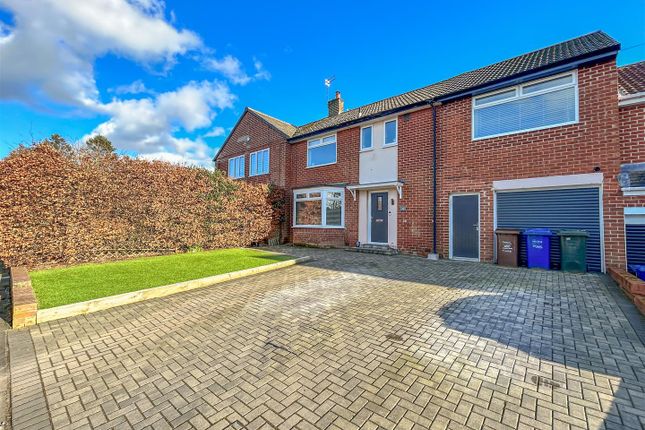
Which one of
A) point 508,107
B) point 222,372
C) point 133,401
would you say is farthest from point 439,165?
point 133,401

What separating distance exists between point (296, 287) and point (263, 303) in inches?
44.3

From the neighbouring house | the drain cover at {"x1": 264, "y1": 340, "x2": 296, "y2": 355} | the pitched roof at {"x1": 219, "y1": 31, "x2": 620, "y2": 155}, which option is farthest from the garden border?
the pitched roof at {"x1": 219, "y1": 31, "x2": 620, "y2": 155}

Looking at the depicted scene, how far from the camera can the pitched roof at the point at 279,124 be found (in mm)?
16203

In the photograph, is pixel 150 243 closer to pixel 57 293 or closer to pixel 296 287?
pixel 57 293

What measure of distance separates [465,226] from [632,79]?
20.4 ft

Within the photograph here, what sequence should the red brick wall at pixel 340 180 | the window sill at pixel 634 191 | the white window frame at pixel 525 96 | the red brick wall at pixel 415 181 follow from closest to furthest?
the window sill at pixel 634 191 < the white window frame at pixel 525 96 < the red brick wall at pixel 415 181 < the red brick wall at pixel 340 180

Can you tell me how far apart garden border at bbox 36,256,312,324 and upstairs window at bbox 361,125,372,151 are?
7.37 meters

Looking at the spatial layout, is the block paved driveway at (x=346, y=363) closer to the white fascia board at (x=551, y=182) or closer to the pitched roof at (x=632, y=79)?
the white fascia board at (x=551, y=182)

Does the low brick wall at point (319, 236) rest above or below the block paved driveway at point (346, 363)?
above

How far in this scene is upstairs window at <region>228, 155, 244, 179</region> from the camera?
61.4ft

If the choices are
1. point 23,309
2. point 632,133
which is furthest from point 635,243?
point 23,309

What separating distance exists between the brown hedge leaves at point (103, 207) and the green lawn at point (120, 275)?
2.55ft

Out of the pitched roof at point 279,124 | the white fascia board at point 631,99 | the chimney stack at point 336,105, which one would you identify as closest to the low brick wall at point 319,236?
the pitched roof at point 279,124

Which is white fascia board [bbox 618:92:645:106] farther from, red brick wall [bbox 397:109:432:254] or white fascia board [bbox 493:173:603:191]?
red brick wall [bbox 397:109:432:254]
